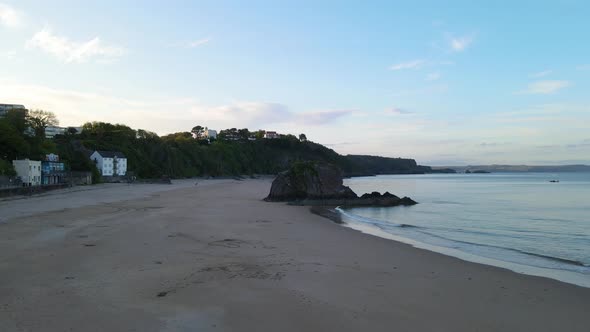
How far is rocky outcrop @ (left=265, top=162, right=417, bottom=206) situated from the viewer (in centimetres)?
3581

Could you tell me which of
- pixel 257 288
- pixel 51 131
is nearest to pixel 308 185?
pixel 257 288

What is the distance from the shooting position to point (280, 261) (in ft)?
34.8

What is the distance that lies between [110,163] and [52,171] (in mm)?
25160

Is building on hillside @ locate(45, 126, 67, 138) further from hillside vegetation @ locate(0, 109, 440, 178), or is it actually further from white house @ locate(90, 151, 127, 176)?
white house @ locate(90, 151, 127, 176)

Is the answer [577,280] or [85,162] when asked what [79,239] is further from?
[85,162]

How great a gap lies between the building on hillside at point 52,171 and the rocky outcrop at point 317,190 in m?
33.2

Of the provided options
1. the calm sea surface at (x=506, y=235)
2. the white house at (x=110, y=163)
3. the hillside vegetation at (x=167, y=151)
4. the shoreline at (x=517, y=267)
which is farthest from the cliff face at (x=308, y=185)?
the white house at (x=110, y=163)

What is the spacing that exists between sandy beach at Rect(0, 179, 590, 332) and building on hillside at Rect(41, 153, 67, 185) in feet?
141

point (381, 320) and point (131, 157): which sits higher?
point (131, 157)

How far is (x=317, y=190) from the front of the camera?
3653 centimetres

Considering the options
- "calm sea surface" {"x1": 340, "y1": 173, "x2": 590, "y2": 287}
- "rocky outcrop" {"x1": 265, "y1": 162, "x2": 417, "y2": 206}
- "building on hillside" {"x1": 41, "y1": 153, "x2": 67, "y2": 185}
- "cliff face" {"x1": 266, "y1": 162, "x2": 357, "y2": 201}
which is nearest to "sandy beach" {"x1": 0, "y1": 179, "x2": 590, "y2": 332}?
"calm sea surface" {"x1": 340, "y1": 173, "x2": 590, "y2": 287}

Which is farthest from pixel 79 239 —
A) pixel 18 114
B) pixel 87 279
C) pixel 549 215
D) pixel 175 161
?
pixel 175 161

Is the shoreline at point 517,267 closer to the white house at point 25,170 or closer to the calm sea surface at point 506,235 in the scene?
the calm sea surface at point 506,235

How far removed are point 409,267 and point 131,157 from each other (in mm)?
90157
